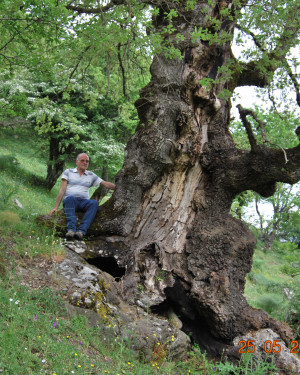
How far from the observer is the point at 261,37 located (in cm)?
616

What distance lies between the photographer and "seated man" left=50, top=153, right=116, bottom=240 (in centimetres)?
623

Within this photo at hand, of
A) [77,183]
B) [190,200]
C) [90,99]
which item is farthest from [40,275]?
[90,99]

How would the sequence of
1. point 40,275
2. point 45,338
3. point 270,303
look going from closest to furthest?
1. point 45,338
2. point 40,275
3. point 270,303

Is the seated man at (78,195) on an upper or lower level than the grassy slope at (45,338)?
upper

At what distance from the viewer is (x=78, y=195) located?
21.9ft

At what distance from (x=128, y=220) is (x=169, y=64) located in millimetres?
3459

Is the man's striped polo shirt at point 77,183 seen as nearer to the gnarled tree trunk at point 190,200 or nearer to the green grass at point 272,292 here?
the gnarled tree trunk at point 190,200

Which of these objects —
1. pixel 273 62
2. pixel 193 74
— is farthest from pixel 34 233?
pixel 273 62

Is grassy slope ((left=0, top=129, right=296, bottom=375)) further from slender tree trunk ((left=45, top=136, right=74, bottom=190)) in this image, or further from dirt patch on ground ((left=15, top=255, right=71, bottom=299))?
slender tree trunk ((left=45, top=136, right=74, bottom=190))

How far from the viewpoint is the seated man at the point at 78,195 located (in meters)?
6.23

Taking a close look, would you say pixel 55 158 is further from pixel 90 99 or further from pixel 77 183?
pixel 77 183
